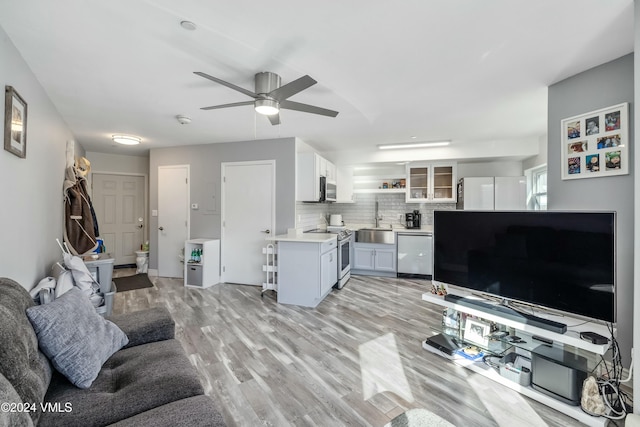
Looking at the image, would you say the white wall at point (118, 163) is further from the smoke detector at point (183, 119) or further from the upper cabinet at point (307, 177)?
the upper cabinet at point (307, 177)

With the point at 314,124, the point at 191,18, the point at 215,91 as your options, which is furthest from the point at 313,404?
the point at 314,124

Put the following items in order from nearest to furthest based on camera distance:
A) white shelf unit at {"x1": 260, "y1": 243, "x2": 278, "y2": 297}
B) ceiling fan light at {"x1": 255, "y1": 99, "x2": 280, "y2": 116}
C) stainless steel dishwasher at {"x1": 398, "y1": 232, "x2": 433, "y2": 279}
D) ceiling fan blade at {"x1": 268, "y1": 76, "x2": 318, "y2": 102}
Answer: ceiling fan blade at {"x1": 268, "y1": 76, "x2": 318, "y2": 102} → ceiling fan light at {"x1": 255, "y1": 99, "x2": 280, "y2": 116} → white shelf unit at {"x1": 260, "y1": 243, "x2": 278, "y2": 297} → stainless steel dishwasher at {"x1": 398, "y1": 232, "x2": 433, "y2": 279}

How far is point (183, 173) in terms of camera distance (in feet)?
16.9

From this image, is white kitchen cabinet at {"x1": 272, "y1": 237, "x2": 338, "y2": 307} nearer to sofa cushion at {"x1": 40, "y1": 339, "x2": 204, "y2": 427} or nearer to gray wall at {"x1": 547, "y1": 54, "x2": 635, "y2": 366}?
sofa cushion at {"x1": 40, "y1": 339, "x2": 204, "y2": 427}

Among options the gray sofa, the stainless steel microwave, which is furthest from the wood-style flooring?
the stainless steel microwave

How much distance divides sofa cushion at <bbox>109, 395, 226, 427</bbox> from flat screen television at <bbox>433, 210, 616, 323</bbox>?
222cm

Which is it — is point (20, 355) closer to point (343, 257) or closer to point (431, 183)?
point (343, 257)

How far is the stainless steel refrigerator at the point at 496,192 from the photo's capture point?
4.88 metres

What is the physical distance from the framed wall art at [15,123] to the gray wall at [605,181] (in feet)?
14.1

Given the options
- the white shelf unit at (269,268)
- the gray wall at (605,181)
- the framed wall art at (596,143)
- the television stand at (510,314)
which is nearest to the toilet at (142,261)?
the white shelf unit at (269,268)

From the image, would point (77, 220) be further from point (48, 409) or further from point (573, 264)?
point (573, 264)

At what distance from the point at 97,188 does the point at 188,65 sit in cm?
498

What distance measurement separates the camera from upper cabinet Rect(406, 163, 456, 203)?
5364 mm

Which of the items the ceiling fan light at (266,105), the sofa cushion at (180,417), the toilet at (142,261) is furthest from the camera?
the toilet at (142,261)
